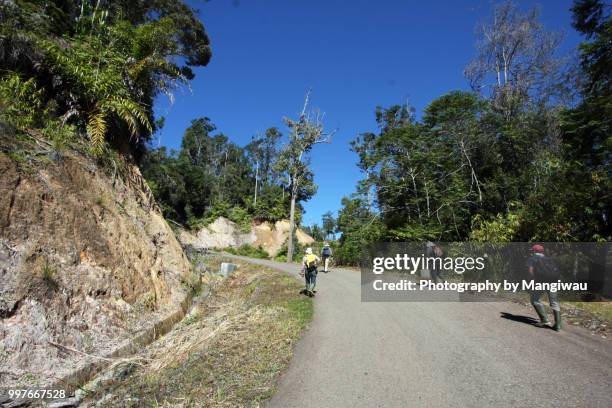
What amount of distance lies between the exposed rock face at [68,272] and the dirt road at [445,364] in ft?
10.5

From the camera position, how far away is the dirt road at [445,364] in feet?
13.6

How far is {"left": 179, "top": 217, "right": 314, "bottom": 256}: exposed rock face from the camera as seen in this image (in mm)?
40250

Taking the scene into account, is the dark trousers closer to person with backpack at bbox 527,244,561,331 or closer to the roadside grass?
the roadside grass

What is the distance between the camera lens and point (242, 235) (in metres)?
41.1

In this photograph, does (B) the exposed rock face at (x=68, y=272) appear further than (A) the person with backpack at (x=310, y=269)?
No

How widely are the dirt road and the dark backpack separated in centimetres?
100

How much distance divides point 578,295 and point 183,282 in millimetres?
11110

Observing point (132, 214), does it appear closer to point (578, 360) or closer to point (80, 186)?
point (80, 186)

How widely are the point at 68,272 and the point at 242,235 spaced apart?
35.7m

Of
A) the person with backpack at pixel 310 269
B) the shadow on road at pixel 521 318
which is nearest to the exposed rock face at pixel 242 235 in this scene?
the person with backpack at pixel 310 269

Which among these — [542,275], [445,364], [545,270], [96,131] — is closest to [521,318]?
[542,275]

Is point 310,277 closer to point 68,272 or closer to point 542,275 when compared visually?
point 542,275

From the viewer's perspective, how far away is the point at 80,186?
715 centimetres

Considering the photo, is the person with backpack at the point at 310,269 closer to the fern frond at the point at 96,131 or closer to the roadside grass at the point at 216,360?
the roadside grass at the point at 216,360
